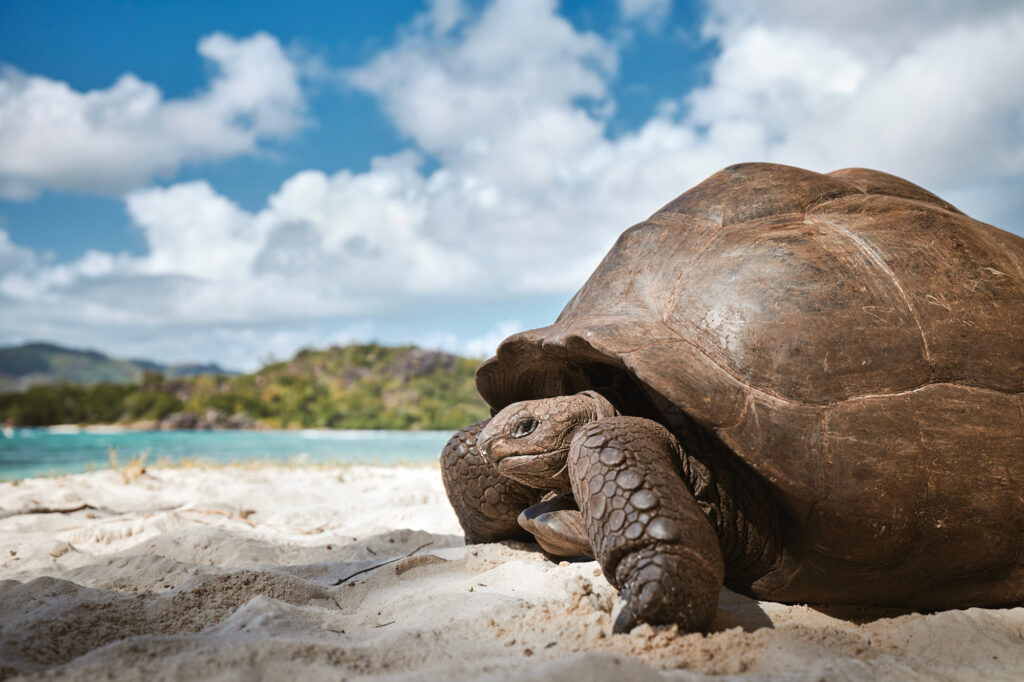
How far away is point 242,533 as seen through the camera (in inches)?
164

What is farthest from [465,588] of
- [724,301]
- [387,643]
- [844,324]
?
[844,324]

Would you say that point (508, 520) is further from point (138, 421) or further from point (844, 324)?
point (138, 421)

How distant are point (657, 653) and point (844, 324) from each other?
135 centimetres

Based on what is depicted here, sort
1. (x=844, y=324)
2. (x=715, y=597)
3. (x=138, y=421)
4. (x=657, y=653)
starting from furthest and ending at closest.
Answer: (x=138, y=421)
(x=844, y=324)
(x=715, y=597)
(x=657, y=653)

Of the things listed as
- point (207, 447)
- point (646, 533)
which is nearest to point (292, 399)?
point (207, 447)

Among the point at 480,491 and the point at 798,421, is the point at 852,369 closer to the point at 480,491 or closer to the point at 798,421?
the point at 798,421

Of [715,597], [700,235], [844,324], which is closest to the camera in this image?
[715,597]

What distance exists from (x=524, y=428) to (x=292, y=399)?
25.1 metres

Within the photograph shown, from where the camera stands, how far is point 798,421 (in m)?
2.18

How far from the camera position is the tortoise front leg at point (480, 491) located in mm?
3279

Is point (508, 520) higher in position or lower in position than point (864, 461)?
lower

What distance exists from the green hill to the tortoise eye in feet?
68.3

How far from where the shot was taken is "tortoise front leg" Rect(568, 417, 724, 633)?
77.0 inches

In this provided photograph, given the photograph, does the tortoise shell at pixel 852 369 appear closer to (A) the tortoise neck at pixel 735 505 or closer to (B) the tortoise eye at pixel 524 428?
(A) the tortoise neck at pixel 735 505
